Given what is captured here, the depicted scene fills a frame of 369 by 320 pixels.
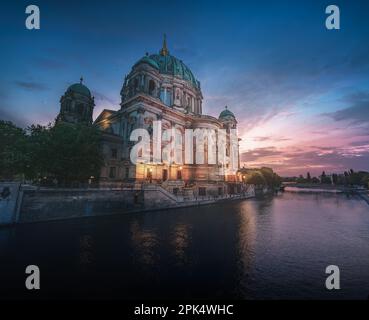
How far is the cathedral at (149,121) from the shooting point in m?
38.5

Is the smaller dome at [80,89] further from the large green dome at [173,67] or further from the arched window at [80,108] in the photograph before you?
the large green dome at [173,67]

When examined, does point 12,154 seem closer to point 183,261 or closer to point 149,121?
point 149,121

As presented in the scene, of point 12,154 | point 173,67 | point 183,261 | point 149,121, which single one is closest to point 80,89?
point 149,121

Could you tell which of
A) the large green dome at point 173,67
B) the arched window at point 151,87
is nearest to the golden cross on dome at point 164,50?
the large green dome at point 173,67

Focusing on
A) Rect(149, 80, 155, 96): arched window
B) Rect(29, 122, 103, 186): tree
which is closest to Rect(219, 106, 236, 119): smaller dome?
Rect(149, 80, 155, 96): arched window

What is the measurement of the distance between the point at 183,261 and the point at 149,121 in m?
33.3

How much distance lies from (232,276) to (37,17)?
18153 mm

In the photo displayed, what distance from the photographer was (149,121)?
134 ft

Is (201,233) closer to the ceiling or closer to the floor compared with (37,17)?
closer to the floor

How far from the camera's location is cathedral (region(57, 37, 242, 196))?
126 feet

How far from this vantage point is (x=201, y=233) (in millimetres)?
17625

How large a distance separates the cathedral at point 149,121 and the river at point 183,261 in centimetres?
1565
